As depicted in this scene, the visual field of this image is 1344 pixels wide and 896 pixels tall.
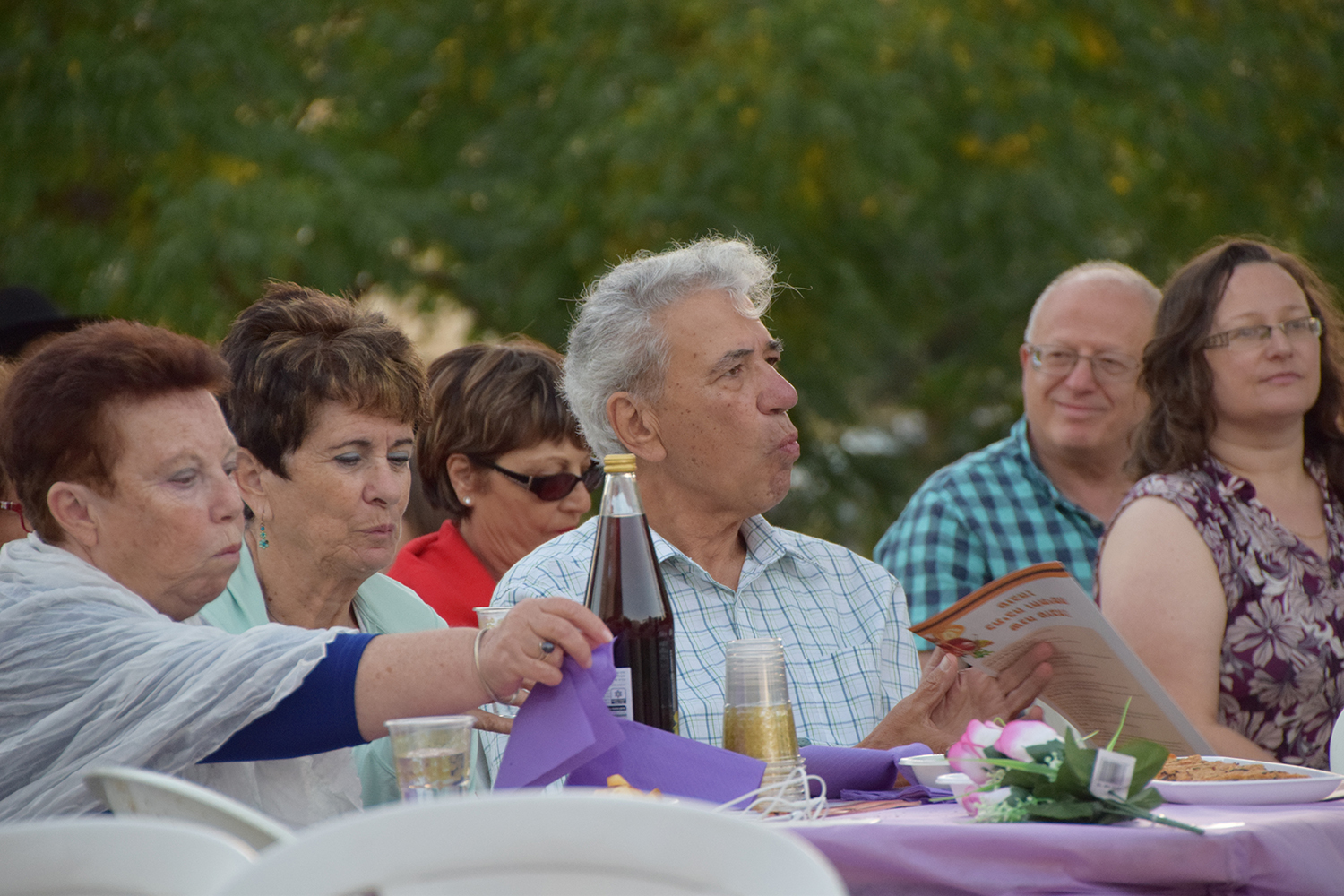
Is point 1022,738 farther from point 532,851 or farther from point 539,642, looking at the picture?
point 532,851

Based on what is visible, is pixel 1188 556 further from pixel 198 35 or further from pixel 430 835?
pixel 198 35

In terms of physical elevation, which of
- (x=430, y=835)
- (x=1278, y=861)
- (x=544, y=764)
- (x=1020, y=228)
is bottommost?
(x=1278, y=861)

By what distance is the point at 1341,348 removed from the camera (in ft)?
12.5

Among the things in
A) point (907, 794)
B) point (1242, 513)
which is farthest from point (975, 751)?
point (1242, 513)

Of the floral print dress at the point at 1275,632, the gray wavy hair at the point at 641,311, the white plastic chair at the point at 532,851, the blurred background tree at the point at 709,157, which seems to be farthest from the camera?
the blurred background tree at the point at 709,157

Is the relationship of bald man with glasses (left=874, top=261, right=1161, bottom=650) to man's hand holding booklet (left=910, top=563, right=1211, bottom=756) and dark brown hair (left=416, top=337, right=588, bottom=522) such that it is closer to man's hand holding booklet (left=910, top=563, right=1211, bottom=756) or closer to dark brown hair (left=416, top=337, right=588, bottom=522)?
dark brown hair (left=416, top=337, right=588, bottom=522)

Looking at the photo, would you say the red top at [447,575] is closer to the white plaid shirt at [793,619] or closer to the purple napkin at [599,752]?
the white plaid shirt at [793,619]

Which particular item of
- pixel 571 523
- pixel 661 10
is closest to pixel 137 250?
pixel 661 10

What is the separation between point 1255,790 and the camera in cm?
195

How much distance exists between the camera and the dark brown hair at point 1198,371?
354 centimetres

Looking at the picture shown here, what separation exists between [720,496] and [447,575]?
4.36 ft

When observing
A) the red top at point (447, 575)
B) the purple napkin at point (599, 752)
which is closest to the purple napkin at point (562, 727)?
the purple napkin at point (599, 752)

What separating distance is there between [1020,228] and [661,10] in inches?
95.9

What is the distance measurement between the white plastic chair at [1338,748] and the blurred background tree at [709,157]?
16.2 feet
